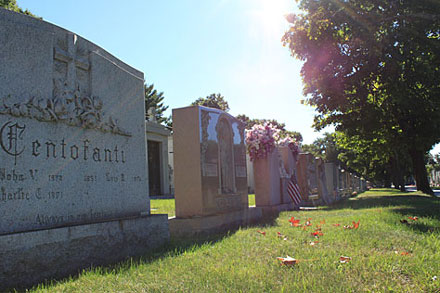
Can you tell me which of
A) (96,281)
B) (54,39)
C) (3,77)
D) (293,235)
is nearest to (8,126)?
(3,77)

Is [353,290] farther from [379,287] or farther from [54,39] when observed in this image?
[54,39]

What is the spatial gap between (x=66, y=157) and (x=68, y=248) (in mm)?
1004

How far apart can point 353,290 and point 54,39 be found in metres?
3.93

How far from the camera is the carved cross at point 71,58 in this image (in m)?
4.00

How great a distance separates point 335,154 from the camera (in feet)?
203

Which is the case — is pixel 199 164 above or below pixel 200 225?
above

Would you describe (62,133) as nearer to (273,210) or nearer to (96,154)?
(96,154)

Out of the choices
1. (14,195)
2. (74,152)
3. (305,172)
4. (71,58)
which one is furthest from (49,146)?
(305,172)

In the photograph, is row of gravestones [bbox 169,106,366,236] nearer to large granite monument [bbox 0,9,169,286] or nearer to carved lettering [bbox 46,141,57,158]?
large granite monument [bbox 0,9,169,286]

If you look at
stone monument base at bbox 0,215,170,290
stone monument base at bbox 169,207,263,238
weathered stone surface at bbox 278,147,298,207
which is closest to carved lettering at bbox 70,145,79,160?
stone monument base at bbox 0,215,170,290

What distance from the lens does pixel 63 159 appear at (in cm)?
390

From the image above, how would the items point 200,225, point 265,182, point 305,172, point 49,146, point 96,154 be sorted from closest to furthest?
point 49,146
point 96,154
point 200,225
point 265,182
point 305,172

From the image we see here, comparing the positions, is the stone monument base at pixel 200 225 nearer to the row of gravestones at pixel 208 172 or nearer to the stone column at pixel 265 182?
the row of gravestones at pixel 208 172

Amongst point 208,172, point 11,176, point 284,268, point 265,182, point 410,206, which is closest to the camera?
point 284,268
